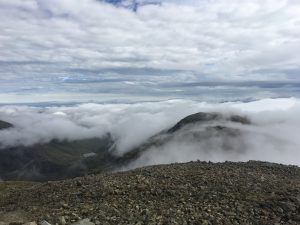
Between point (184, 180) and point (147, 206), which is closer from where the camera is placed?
point (147, 206)

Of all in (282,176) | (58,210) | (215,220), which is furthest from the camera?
(282,176)

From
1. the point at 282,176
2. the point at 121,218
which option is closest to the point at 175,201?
the point at 121,218

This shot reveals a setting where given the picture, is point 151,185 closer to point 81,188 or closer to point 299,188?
point 81,188

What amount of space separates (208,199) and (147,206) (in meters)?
3.87

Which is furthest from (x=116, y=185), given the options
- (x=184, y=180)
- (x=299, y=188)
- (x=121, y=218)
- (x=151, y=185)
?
(x=299, y=188)

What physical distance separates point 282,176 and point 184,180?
895cm

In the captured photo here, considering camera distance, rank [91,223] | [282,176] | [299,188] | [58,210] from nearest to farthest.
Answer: [91,223], [58,210], [299,188], [282,176]

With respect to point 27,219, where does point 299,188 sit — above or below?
above

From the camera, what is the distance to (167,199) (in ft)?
83.8

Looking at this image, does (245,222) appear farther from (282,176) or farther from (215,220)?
(282,176)

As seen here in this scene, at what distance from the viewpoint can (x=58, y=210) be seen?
2392 cm

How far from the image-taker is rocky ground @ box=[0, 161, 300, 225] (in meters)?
22.5

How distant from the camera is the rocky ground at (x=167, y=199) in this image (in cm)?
2250

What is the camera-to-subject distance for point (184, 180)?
29.9m
